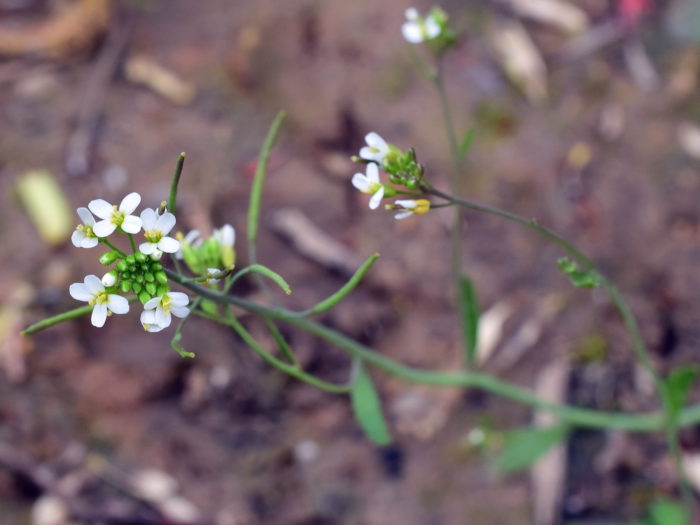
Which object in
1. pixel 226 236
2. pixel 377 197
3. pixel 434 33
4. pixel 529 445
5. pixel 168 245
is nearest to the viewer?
pixel 168 245

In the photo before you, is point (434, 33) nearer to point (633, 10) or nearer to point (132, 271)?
point (132, 271)

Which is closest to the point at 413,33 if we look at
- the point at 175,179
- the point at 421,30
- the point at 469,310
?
the point at 421,30

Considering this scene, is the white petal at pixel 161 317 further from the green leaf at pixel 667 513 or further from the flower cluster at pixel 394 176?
the green leaf at pixel 667 513

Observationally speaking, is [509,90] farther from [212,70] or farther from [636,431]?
[636,431]

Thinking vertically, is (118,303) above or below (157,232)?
below

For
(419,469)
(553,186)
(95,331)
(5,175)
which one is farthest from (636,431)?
(5,175)

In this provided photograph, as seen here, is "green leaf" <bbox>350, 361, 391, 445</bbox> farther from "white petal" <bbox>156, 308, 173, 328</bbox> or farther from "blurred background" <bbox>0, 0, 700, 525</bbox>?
"blurred background" <bbox>0, 0, 700, 525</bbox>

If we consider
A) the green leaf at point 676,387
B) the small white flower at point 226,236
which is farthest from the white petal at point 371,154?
the green leaf at point 676,387
